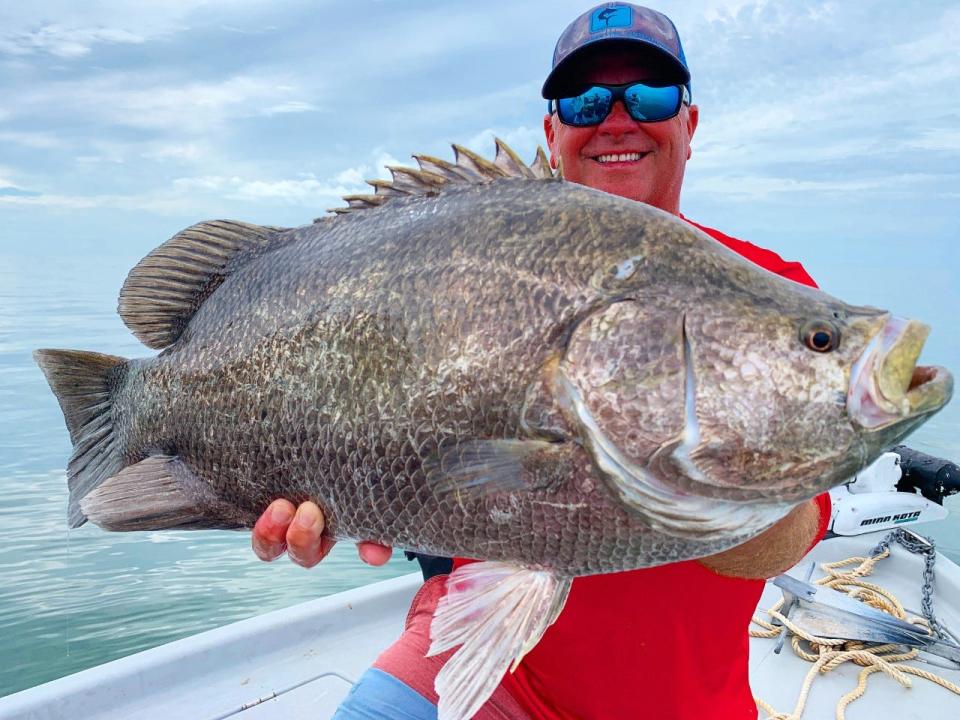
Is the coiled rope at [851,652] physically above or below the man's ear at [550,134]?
below

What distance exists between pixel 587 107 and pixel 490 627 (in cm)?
217

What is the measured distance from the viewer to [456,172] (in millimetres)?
1802

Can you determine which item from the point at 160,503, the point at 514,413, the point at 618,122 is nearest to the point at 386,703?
the point at 160,503

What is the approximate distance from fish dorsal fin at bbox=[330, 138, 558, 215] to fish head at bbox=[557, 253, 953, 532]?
54 cm

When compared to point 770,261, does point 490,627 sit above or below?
below

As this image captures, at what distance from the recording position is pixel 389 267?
167cm

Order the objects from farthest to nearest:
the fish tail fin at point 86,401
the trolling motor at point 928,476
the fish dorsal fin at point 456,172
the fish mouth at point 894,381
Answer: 1. the trolling motor at point 928,476
2. the fish tail fin at point 86,401
3. the fish dorsal fin at point 456,172
4. the fish mouth at point 894,381

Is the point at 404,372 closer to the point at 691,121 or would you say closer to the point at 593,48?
the point at 593,48

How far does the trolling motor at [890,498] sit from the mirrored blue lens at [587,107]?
3.00 meters

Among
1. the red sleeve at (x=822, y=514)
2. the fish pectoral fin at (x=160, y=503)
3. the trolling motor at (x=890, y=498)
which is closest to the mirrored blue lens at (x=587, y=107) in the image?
the red sleeve at (x=822, y=514)

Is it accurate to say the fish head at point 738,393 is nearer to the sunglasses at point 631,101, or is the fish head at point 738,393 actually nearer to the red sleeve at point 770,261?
the red sleeve at point 770,261

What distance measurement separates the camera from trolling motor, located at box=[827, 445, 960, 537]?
15.0 feet

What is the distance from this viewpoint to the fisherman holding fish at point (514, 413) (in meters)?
1.28

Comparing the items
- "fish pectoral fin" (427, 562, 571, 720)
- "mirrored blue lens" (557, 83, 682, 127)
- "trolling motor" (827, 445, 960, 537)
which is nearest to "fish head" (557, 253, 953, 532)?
"fish pectoral fin" (427, 562, 571, 720)
